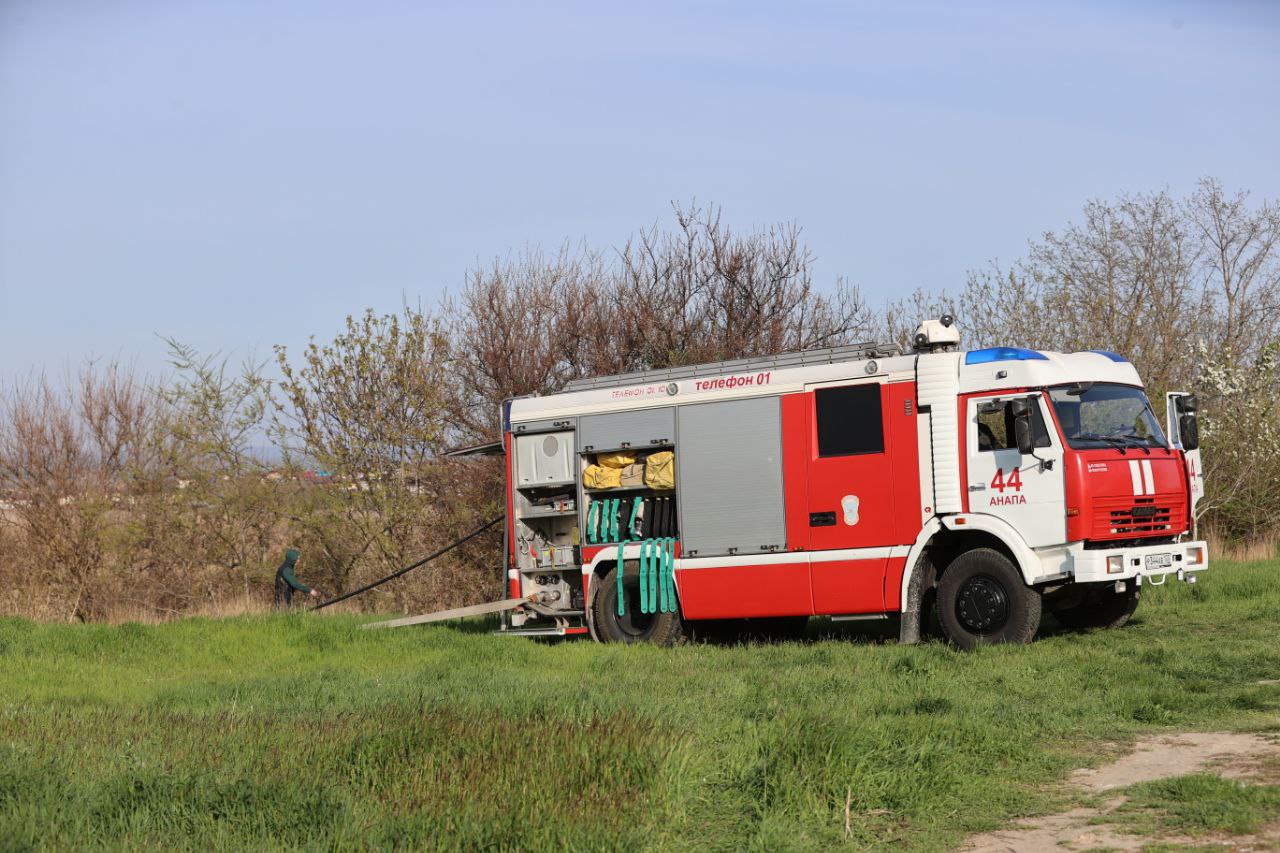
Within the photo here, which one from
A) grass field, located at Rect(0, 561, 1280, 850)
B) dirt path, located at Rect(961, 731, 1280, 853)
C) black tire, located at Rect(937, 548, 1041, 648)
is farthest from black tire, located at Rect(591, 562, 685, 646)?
dirt path, located at Rect(961, 731, 1280, 853)

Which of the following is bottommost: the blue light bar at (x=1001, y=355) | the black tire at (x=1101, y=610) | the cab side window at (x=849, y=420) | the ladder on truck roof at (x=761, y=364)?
the black tire at (x=1101, y=610)

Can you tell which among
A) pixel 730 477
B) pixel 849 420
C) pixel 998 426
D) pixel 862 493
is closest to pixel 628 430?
pixel 730 477

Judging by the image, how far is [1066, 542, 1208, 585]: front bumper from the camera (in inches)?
525

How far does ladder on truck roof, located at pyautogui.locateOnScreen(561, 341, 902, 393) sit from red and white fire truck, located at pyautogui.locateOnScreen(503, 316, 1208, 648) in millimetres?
29

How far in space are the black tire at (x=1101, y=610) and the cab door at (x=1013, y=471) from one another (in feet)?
5.38

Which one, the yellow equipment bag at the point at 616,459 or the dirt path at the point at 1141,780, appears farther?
the yellow equipment bag at the point at 616,459

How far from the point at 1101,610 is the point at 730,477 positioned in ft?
14.4

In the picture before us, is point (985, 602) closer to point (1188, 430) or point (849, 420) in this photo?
point (849, 420)

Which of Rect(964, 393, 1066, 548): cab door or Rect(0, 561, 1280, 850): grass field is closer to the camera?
Rect(0, 561, 1280, 850): grass field

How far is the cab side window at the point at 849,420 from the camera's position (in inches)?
582

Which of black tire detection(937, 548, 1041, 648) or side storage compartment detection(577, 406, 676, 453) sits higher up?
side storage compartment detection(577, 406, 676, 453)

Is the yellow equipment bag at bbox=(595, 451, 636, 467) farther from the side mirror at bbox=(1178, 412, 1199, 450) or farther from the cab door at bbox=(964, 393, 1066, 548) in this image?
the side mirror at bbox=(1178, 412, 1199, 450)

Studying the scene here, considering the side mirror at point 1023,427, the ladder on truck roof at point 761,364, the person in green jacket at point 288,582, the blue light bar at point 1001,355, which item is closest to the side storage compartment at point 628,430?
the ladder on truck roof at point 761,364

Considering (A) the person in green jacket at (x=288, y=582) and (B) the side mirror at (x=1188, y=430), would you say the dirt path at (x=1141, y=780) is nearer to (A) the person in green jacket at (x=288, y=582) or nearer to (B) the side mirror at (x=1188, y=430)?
Answer: (B) the side mirror at (x=1188, y=430)
